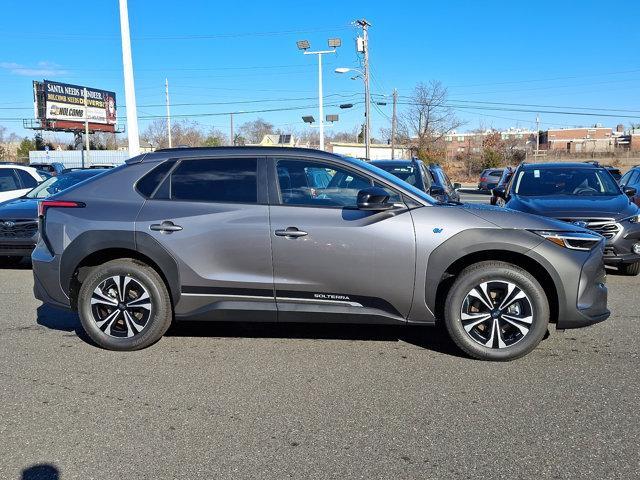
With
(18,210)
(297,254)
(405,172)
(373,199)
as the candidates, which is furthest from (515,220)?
(18,210)

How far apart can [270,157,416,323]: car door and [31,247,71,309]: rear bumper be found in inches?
78.6

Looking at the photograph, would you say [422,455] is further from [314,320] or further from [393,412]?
[314,320]

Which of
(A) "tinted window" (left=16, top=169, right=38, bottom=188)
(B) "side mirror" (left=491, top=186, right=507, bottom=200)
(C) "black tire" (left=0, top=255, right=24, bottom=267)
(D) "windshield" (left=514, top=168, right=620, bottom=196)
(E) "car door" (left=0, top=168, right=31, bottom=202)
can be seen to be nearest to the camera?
(D) "windshield" (left=514, top=168, right=620, bottom=196)

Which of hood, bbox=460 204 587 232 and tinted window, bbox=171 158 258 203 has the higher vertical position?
tinted window, bbox=171 158 258 203

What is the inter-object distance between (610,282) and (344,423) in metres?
5.66

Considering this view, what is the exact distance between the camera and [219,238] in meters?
4.57

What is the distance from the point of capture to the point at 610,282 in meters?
7.52

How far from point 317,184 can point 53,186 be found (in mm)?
7701

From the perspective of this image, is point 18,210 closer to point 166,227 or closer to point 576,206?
point 166,227

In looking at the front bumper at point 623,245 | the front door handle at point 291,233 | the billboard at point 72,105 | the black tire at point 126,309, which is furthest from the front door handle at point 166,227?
the billboard at point 72,105

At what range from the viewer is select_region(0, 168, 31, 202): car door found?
36.6ft

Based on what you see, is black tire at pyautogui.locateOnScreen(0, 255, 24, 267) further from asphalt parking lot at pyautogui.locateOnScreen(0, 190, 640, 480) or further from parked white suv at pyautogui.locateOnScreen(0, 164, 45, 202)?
asphalt parking lot at pyautogui.locateOnScreen(0, 190, 640, 480)

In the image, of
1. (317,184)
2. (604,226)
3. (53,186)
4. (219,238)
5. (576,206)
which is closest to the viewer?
(219,238)

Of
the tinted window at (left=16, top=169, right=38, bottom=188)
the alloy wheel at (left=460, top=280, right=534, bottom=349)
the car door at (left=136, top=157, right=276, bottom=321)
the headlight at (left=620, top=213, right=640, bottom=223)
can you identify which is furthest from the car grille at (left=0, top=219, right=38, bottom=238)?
the headlight at (left=620, top=213, right=640, bottom=223)
